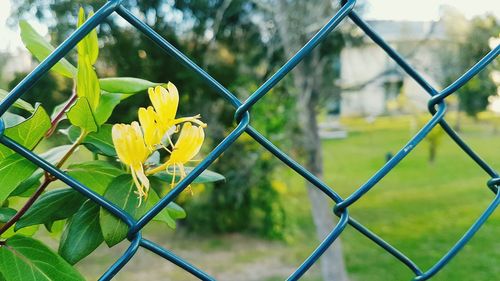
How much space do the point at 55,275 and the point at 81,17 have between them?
142mm

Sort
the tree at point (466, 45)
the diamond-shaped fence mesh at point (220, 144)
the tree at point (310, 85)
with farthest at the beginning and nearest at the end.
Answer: the tree at point (466, 45)
the tree at point (310, 85)
the diamond-shaped fence mesh at point (220, 144)

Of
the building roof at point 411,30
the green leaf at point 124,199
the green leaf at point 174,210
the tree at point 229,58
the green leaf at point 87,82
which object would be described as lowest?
the green leaf at point 124,199

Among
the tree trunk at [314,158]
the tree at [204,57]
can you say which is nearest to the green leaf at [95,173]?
the tree trunk at [314,158]

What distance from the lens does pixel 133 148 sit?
11.8 inches

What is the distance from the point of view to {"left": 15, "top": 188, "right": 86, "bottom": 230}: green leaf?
317 millimetres

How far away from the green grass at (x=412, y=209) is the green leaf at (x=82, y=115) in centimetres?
372

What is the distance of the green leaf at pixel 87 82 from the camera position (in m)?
0.30

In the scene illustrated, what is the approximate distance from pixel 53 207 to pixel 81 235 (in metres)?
0.02

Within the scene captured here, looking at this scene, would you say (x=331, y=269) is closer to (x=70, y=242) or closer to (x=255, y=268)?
(x=255, y=268)

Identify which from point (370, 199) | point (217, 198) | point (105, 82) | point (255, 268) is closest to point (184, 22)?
point (217, 198)

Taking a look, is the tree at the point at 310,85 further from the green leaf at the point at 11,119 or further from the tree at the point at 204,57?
the green leaf at the point at 11,119

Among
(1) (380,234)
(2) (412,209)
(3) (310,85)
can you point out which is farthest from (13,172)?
(2) (412,209)

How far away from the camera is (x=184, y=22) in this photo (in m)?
4.20

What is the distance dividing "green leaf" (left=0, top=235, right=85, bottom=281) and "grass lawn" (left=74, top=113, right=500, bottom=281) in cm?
358
